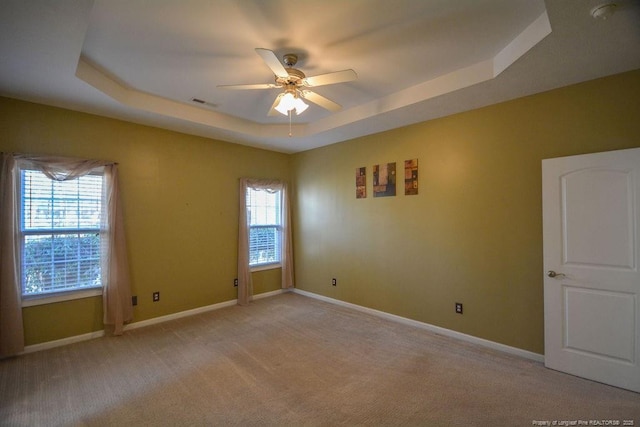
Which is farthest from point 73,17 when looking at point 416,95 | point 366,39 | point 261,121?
point 416,95

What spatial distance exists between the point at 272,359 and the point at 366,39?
9.84 ft

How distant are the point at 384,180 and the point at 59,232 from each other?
3912 mm

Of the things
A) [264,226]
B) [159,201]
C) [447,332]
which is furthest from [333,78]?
[264,226]

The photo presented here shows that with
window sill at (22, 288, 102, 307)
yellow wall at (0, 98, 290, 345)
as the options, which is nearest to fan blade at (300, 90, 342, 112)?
yellow wall at (0, 98, 290, 345)

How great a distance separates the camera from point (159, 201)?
3846mm

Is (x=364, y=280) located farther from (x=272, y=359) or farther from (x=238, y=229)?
(x=238, y=229)

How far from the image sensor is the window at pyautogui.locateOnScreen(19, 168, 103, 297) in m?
2.95

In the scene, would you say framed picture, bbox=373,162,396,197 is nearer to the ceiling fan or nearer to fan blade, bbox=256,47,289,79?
the ceiling fan

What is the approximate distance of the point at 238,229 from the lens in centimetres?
462

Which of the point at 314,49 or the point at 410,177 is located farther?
the point at 410,177

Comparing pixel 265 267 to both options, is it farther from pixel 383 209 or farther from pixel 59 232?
pixel 59 232

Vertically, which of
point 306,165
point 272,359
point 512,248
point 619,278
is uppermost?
point 306,165

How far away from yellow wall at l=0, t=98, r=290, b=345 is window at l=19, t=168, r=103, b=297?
0.24 meters

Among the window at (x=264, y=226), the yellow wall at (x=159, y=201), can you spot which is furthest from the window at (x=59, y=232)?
the window at (x=264, y=226)
